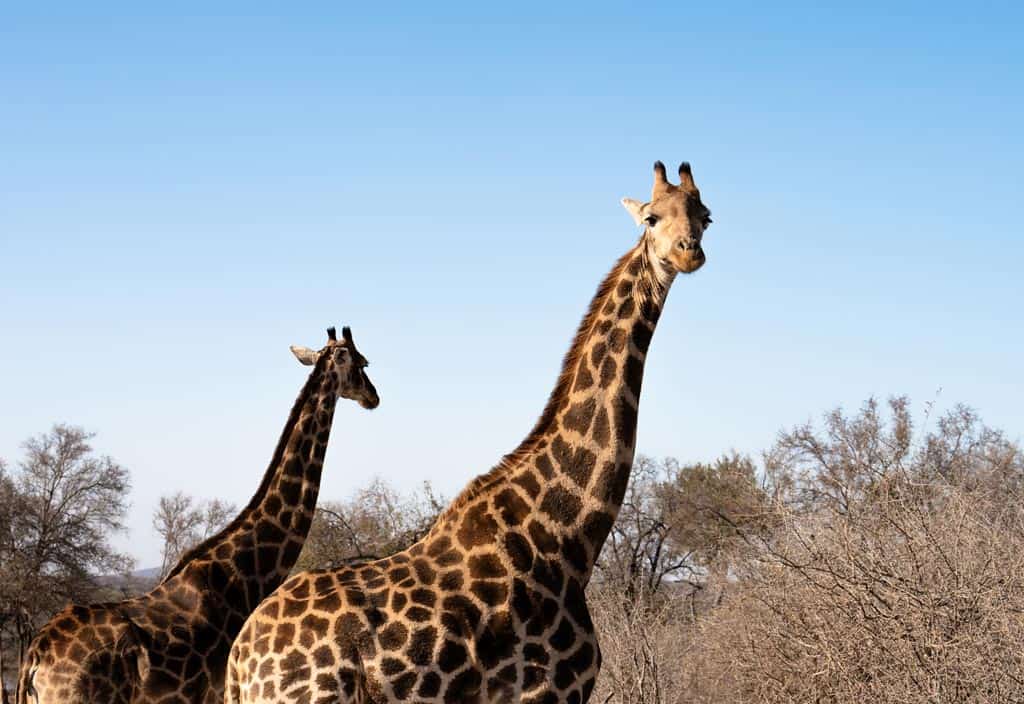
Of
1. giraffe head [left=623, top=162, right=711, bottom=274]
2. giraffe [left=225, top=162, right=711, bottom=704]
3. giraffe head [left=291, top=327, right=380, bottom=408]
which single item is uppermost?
giraffe head [left=291, top=327, right=380, bottom=408]

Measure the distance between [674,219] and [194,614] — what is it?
445cm

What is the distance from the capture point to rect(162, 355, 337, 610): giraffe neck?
888 centimetres

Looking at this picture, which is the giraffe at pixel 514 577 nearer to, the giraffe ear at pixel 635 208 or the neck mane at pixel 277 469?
the giraffe ear at pixel 635 208

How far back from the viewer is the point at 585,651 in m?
5.87

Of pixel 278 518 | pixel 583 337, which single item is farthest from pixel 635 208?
pixel 278 518

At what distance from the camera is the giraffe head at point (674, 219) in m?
6.09

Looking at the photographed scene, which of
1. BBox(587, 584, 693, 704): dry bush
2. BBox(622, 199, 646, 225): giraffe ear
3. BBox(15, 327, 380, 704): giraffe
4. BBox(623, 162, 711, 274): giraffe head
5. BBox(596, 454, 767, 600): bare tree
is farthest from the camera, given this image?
BBox(596, 454, 767, 600): bare tree

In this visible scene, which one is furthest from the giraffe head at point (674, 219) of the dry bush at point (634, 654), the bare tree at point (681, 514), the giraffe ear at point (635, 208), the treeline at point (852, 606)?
the bare tree at point (681, 514)

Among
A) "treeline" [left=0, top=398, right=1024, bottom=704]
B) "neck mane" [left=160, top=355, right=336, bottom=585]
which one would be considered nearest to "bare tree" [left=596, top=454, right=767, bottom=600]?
"treeline" [left=0, top=398, right=1024, bottom=704]

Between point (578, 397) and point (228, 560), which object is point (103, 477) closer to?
point (228, 560)

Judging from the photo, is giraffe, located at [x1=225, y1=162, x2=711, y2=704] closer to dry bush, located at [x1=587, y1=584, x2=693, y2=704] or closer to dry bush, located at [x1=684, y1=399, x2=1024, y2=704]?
dry bush, located at [x1=684, y1=399, x2=1024, y2=704]

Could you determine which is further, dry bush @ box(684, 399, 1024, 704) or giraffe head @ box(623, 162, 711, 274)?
dry bush @ box(684, 399, 1024, 704)

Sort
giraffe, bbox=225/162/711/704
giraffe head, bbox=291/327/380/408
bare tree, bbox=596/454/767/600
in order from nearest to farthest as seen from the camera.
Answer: giraffe, bbox=225/162/711/704 → giraffe head, bbox=291/327/380/408 → bare tree, bbox=596/454/767/600

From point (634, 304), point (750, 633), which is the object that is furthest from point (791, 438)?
point (634, 304)
